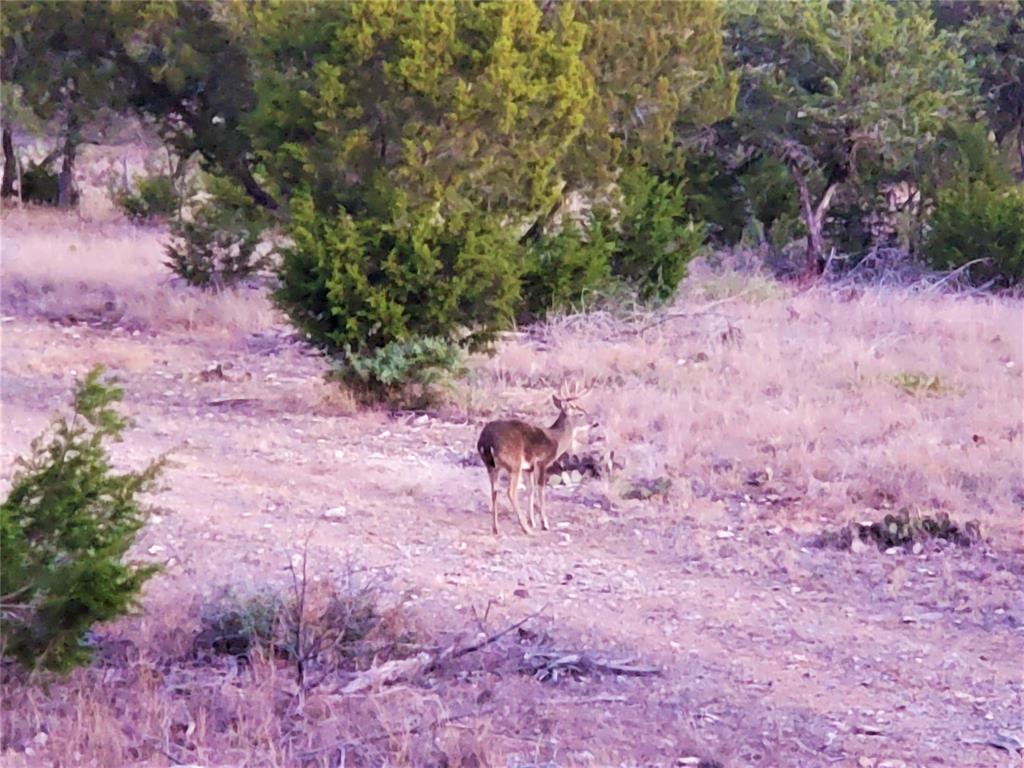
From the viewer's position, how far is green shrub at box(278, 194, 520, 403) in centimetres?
1127

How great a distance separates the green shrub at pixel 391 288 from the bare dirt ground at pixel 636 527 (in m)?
0.45

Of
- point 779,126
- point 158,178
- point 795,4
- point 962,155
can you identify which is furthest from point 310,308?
point 158,178

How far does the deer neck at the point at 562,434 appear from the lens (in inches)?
318

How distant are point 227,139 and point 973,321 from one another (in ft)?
33.8

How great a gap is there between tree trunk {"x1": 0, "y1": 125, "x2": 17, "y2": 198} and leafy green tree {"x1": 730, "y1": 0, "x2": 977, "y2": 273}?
14555 mm

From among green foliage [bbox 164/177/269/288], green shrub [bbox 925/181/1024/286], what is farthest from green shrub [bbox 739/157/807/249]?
green foliage [bbox 164/177/269/288]

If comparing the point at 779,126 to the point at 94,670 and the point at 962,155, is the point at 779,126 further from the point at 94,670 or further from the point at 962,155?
the point at 94,670

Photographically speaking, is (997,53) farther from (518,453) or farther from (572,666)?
(572,666)

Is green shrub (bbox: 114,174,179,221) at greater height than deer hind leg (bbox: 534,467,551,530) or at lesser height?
greater

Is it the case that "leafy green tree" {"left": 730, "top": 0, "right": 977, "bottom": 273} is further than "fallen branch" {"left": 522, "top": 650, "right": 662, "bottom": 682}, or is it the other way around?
"leafy green tree" {"left": 730, "top": 0, "right": 977, "bottom": 273}

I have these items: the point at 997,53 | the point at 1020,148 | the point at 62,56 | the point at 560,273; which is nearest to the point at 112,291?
the point at 62,56

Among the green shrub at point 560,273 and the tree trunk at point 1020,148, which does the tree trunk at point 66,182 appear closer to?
the green shrub at point 560,273

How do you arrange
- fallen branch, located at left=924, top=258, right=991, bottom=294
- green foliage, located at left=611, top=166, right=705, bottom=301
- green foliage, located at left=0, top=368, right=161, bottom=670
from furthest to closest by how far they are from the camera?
1. fallen branch, located at left=924, top=258, right=991, bottom=294
2. green foliage, located at left=611, top=166, right=705, bottom=301
3. green foliage, located at left=0, top=368, right=161, bottom=670

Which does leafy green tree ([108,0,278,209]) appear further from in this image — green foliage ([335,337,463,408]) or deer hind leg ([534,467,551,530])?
deer hind leg ([534,467,551,530])
